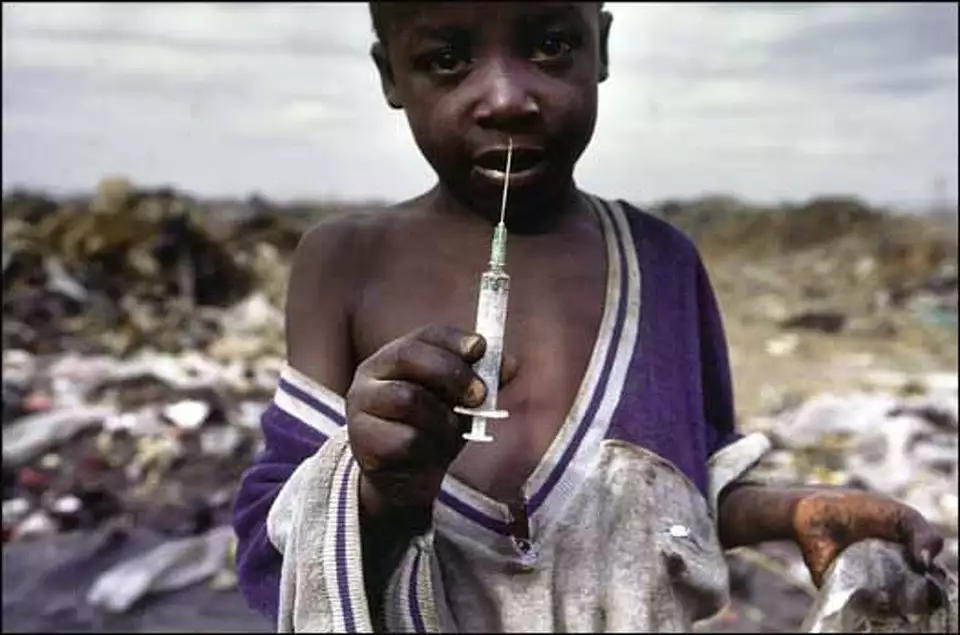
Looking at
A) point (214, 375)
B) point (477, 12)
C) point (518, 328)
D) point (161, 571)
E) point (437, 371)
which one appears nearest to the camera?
point (437, 371)

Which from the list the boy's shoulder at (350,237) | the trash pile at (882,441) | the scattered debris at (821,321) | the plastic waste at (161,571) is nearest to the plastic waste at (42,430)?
the plastic waste at (161,571)

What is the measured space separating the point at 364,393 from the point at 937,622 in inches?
17.9

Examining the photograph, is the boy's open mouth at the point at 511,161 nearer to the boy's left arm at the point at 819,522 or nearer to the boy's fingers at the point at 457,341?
the boy's fingers at the point at 457,341

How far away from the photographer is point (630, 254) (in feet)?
3.23

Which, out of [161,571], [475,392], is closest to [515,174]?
[475,392]

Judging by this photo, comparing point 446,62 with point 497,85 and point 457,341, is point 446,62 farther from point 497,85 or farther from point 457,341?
point 457,341

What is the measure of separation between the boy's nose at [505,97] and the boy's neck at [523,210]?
0.08 meters

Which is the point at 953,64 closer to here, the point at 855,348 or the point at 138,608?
the point at 855,348

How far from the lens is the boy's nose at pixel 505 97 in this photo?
2.69ft

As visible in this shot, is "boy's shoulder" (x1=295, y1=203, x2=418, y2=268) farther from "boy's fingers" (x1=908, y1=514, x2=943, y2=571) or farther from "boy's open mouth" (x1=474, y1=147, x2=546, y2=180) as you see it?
"boy's fingers" (x1=908, y1=514, x2=943, y2=571)

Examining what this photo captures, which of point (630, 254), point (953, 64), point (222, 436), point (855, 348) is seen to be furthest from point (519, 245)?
point (855, 348)

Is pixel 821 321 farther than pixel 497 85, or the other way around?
pixel 821 321

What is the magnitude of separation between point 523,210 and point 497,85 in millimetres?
136

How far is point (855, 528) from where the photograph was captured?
959 millimetres
